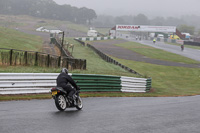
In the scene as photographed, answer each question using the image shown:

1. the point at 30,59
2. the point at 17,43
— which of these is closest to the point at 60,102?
the point at 30,59

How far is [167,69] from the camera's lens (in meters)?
40.1

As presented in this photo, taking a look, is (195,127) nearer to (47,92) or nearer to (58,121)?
(58,121)

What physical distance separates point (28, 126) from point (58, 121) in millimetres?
1222

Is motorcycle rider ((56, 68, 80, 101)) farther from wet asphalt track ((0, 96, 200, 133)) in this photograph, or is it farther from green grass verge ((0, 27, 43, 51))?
green grass verge ((0, 27, 43, 51))

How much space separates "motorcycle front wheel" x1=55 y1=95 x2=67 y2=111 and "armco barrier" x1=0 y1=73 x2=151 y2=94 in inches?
157

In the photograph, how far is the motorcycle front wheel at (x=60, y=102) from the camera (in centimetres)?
1095

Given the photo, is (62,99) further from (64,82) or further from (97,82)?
(97,82)

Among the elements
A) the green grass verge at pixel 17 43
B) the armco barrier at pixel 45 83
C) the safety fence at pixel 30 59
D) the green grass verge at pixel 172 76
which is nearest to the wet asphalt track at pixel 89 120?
the armco barrier at pixel 45 83

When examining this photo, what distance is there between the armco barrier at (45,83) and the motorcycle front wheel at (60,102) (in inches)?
157

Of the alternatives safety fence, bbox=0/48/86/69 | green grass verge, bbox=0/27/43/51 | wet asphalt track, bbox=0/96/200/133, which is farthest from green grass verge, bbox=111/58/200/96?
green grass verge, bbox=0/27/43/51

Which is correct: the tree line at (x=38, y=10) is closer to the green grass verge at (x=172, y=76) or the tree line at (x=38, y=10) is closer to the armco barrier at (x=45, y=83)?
the green grass verge at (x=172, y=76)

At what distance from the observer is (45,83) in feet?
51.4

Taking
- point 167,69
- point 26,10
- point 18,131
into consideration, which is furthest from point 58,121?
point 26,10

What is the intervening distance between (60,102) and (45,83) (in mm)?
4716
